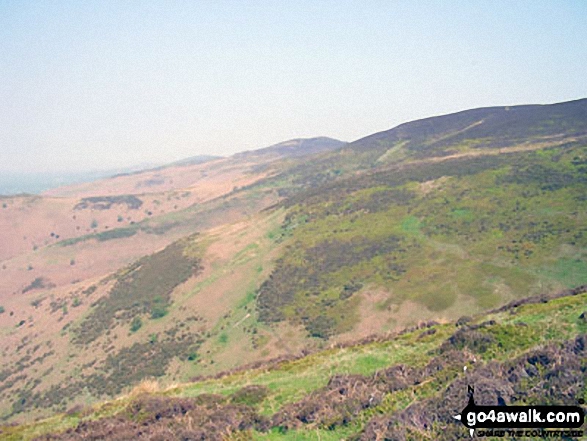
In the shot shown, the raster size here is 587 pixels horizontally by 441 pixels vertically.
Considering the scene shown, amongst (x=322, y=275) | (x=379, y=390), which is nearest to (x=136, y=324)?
(x=322, y=275)

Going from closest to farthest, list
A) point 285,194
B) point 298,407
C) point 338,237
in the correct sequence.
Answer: point 298,407 < point 338,237 < point 285,194

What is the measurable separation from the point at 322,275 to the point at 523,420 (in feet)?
152

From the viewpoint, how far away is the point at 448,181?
240ft

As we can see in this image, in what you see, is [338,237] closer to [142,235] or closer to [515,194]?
[515,194]

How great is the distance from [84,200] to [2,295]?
73.2 metres

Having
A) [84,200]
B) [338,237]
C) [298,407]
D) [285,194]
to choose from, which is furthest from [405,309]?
[84,200]

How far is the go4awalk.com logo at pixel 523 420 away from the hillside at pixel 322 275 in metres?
6.24

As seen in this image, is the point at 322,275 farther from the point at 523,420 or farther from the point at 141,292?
the point at 523,420

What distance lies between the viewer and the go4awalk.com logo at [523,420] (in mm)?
10750

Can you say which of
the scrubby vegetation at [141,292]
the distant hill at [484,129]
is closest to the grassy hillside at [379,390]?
the scrubby vegetation at [141,292]

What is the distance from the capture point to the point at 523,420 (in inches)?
442

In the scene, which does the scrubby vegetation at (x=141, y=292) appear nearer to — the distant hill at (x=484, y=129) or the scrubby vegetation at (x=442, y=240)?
the scrubby vegetation at (x=442, y=240)

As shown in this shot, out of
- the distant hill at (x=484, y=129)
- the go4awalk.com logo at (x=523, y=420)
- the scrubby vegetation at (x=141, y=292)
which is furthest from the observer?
the distant hill at (x=484, y=129)

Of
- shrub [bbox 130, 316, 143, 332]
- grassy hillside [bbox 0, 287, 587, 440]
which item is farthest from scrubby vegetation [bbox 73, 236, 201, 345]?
grassy hillside [bbox 0, 287, 587, 440]
